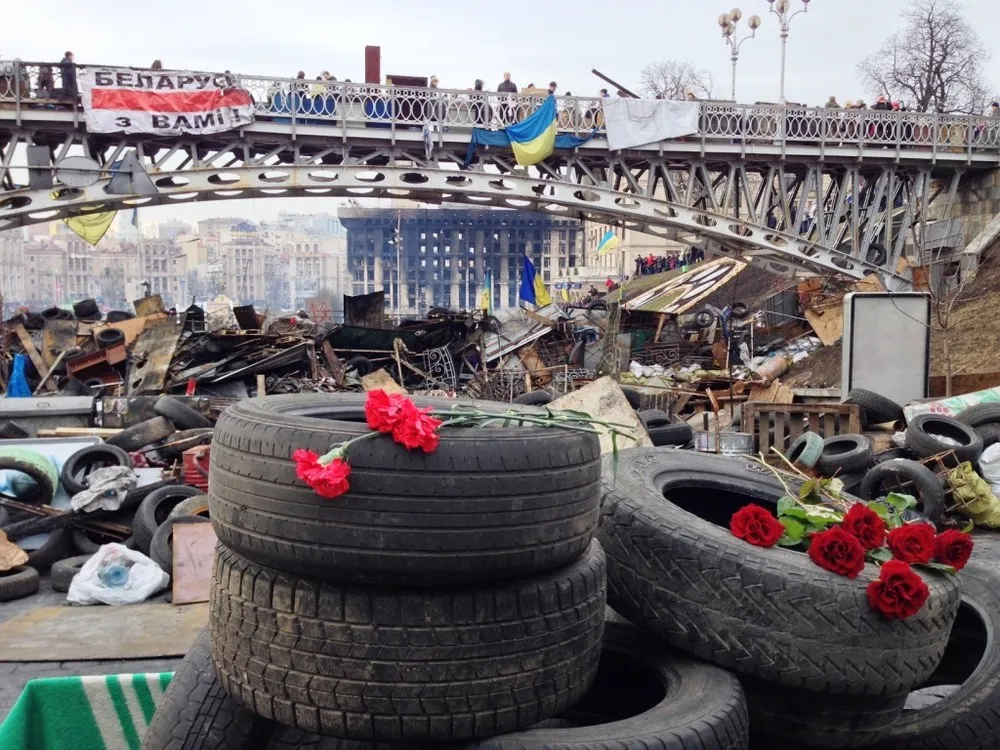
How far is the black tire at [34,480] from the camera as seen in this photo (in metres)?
8.61

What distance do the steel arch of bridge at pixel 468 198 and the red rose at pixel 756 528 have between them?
23286 mm

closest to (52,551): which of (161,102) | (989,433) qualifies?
(989,433)

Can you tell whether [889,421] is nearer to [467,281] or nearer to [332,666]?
[332,666]

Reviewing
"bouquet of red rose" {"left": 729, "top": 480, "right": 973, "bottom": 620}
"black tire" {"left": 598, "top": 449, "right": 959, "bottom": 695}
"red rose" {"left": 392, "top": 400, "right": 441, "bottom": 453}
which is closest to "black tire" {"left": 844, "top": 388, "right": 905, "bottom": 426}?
"bouquet of red rose" {"left": 729, "top": 480, "right": 973, "bottom": 620}

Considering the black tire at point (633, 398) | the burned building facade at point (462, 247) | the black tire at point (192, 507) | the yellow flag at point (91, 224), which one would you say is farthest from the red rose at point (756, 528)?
the burned building facade at point (462, 247)

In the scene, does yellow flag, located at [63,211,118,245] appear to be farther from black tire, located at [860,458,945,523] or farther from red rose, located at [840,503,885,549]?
red rose, located at [840,503,885,549]

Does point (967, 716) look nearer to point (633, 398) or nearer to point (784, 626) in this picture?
point (784, 626)

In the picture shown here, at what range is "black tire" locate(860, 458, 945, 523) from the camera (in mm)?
8117

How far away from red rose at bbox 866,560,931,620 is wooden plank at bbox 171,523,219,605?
4589 mm

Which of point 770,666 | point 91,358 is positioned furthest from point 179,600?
point 91,358

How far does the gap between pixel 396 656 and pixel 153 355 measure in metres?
16.1

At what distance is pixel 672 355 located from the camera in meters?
21.9

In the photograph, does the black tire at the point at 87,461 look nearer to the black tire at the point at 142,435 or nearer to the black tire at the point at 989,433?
the black tire at the point at 142,435

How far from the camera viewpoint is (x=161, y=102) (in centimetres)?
2386
